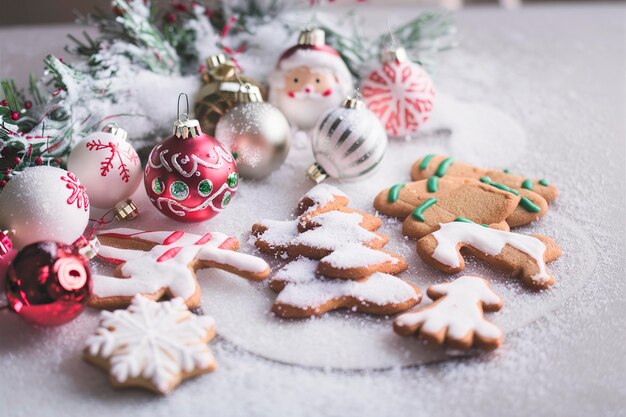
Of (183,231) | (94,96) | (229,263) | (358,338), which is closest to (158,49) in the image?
(94,96)

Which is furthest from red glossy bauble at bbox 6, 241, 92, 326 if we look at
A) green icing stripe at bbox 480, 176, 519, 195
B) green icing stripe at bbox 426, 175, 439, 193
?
green icing stripe at bbox 480, 176, 519, 195

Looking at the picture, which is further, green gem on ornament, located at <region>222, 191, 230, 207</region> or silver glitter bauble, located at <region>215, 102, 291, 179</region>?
silver glitter bauble, located at <region>215, 102, 291, 179</region>

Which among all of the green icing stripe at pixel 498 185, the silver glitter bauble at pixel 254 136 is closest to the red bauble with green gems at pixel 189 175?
the silver glitter bauble at pixel 254 136

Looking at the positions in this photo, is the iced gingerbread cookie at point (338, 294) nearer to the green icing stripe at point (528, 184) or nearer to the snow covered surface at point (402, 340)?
the snow covered surface at point (402, 340)

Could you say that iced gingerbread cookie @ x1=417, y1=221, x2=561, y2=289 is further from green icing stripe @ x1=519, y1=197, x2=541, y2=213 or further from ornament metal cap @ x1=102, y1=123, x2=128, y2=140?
ornament metal cap @ x1=102, y1=123, x2=128, y2=140

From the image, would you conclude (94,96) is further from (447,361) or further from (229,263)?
(447,361)

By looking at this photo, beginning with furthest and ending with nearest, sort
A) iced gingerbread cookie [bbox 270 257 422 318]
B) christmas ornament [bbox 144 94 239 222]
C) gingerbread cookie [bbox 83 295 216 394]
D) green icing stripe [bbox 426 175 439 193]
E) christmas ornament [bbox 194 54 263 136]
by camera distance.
Answer: christmas ornament [bbox 194 54 263 136] → green icing stripe [bbox 426 175 439 193] → christmas ornament [bbox 144 94 239 222] → iced gingerbread cookie [bbox 270 257 422 318] → gingerbread cookie [bbox 83 295 216 394]
